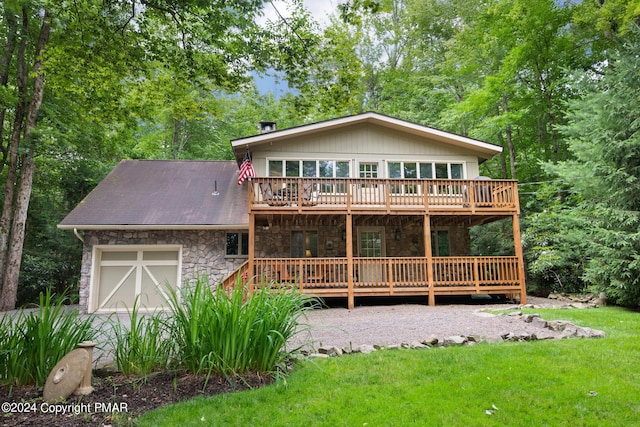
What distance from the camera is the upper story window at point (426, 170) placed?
13.1 m

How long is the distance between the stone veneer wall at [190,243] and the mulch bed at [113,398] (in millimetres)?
7688

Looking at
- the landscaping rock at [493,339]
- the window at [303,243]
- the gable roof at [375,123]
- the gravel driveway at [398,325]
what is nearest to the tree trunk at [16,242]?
the gable roof at [375,123]

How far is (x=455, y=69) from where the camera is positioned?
20.2m

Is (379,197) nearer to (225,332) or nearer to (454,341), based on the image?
(454,341)

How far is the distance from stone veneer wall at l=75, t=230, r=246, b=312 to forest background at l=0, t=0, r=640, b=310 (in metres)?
3.19

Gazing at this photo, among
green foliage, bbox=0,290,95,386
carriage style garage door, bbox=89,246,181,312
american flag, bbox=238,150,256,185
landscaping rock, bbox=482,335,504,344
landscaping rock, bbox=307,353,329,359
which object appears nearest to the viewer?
green foliage, bbox=0,290,95,386

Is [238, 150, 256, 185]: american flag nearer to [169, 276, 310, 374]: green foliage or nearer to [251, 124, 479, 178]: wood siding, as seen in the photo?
[251, 124, 479, 178]: wood siding

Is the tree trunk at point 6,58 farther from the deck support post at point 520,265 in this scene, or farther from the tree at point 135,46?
the deck support post at point 520,265

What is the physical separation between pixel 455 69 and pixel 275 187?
1401 centimetres

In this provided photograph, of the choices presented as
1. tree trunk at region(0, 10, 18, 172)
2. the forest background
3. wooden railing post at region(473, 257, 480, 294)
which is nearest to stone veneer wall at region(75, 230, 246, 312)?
the forest background

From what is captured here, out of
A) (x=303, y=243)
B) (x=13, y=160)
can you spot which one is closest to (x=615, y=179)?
(x=303, y=243)

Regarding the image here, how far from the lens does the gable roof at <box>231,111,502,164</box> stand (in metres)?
12.1

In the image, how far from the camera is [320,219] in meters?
12.3

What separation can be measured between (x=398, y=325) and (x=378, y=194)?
457 centimetres
